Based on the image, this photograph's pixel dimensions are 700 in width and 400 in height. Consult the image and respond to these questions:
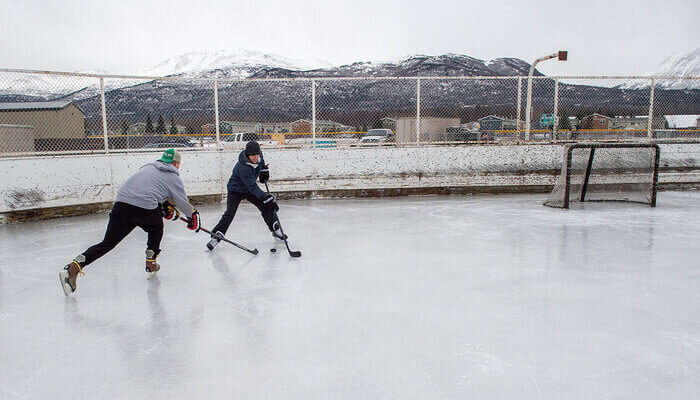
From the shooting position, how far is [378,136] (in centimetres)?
1045

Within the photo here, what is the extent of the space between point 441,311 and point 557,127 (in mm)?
8904

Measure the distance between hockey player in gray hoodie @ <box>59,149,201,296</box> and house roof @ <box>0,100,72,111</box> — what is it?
14.8ft

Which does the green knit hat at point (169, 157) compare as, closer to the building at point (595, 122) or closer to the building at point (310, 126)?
the building at point (310, 126)

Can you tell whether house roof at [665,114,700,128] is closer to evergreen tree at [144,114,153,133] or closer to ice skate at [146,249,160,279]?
evergreen tree at [144,114,153,133]

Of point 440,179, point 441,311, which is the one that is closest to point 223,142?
point 440,179

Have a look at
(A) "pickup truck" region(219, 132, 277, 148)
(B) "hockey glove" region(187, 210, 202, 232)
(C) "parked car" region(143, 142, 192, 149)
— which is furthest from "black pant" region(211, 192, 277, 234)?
(C) "parked car" region(143, 142, 192, 149)

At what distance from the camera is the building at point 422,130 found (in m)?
10.6

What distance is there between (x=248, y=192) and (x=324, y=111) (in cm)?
476

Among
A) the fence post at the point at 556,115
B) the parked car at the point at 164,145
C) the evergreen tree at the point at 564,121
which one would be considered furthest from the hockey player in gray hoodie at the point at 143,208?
the evergreen tree at the point at 564,121

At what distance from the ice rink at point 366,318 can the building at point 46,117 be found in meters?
2.26

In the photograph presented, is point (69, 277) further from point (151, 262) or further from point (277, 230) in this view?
point (277, 230)

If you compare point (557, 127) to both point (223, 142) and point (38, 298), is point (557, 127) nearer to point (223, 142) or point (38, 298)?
point (223, 142)

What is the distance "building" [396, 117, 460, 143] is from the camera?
10.6 meters

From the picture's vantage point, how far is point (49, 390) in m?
2.53
